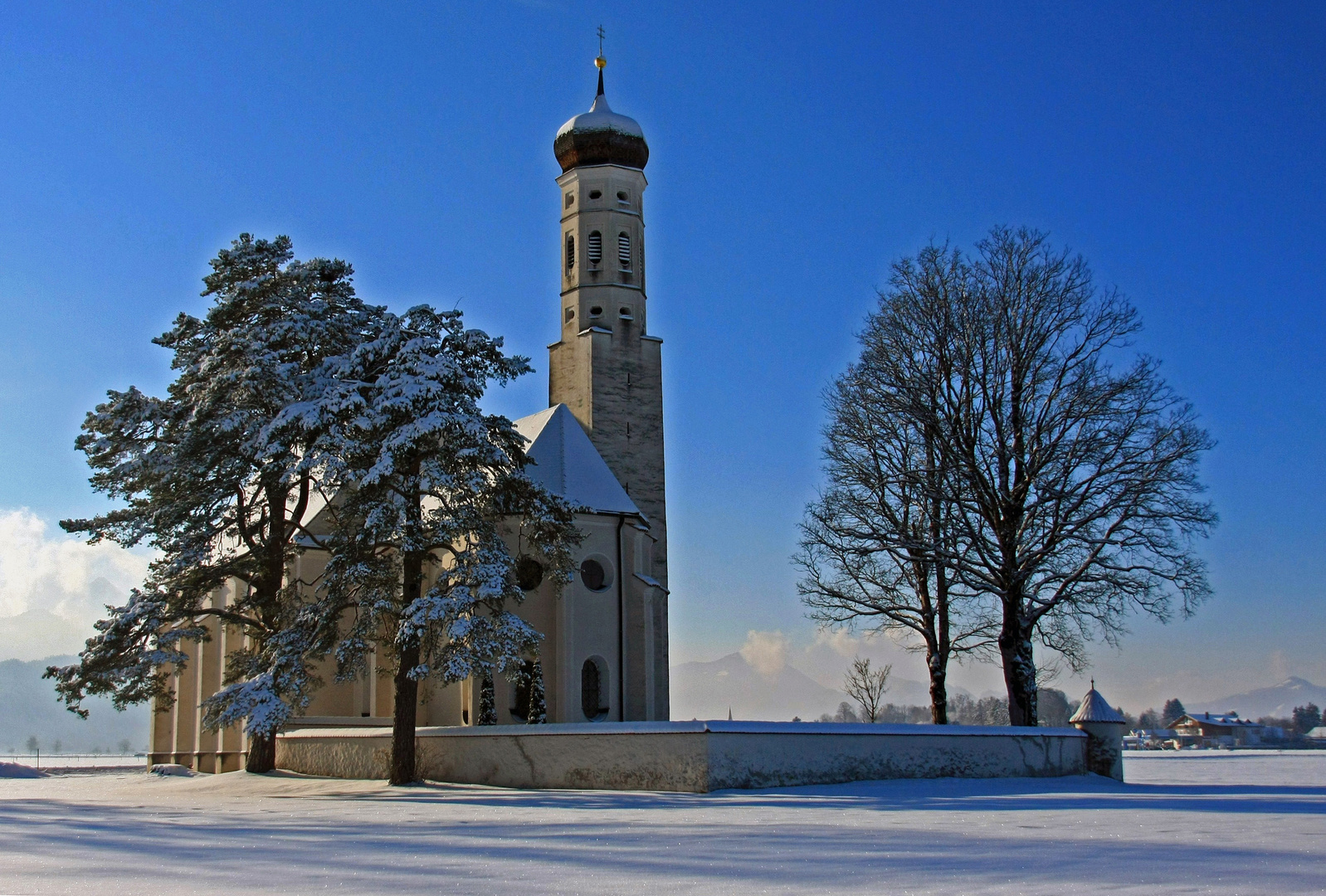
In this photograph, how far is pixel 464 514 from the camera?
2125 centimetres

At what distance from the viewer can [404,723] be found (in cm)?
Result: 2102

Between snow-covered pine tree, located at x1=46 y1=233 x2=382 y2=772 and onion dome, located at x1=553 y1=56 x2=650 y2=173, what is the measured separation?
50.5 feet

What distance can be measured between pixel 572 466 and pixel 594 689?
6.25m

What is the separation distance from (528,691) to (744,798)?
1168cm

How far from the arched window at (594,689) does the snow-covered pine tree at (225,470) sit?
7.67 m

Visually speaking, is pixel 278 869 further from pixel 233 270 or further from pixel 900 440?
pixel 900 440

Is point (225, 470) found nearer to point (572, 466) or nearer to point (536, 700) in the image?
point (536, 700)

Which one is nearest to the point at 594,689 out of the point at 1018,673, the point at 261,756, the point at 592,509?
the point at 592,509

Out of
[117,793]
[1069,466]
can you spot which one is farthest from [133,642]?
[1069,466]

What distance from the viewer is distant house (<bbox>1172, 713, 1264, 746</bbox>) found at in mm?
103812

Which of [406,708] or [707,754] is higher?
[406,708]

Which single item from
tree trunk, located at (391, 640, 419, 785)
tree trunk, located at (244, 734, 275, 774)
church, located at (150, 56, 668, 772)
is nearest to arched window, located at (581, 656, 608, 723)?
church, located at (150, 56, 668, 772)

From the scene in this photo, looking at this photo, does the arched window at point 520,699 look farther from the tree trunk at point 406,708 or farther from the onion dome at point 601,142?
the onion dome at point 601,142

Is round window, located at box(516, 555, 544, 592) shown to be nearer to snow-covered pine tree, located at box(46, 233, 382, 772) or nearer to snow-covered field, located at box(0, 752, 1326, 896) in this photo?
snow-covered pine tree, located at box(46, 233, 382, 772)
